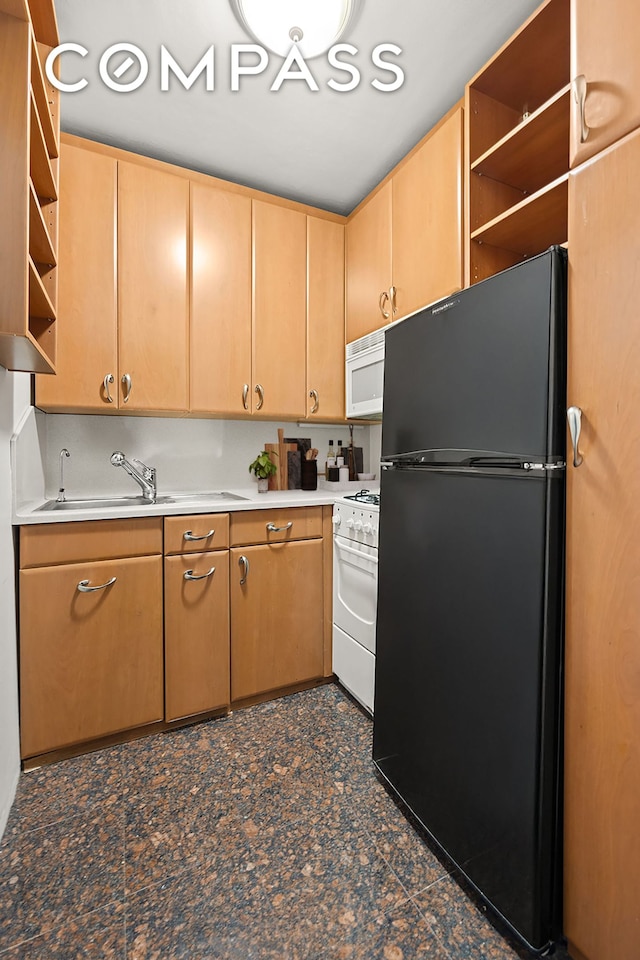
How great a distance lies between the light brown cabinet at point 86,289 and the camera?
1944 millimetres

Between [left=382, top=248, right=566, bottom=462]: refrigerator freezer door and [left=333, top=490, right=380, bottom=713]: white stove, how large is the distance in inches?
22.6

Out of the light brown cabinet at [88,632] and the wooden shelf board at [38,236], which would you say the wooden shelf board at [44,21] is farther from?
the light brown cabinet at [88,632]

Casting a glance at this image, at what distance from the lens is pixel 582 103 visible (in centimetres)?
101

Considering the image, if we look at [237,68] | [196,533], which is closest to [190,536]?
[196,533]

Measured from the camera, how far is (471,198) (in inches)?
65.9

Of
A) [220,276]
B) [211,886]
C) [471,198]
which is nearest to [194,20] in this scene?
[220,276]

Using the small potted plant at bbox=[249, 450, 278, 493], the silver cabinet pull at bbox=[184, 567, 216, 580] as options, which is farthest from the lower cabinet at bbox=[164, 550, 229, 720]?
the small potted plant at bbox=[249, 450, 278, 493]

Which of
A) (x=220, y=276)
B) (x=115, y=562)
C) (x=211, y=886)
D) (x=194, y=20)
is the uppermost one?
(x=194, y=20)

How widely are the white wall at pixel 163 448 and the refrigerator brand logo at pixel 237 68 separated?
4.53ft

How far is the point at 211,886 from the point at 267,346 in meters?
2.17

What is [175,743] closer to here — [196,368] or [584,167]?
[196,368]

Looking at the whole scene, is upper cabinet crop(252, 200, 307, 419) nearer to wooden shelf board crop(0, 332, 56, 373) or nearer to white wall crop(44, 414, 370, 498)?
white wall crop(44, 414, 370, 498)

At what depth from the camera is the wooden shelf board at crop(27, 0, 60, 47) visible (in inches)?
49.8

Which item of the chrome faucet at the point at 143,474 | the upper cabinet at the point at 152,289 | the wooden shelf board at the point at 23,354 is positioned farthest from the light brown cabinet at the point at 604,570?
the chrome faucet at the point at 143,474
